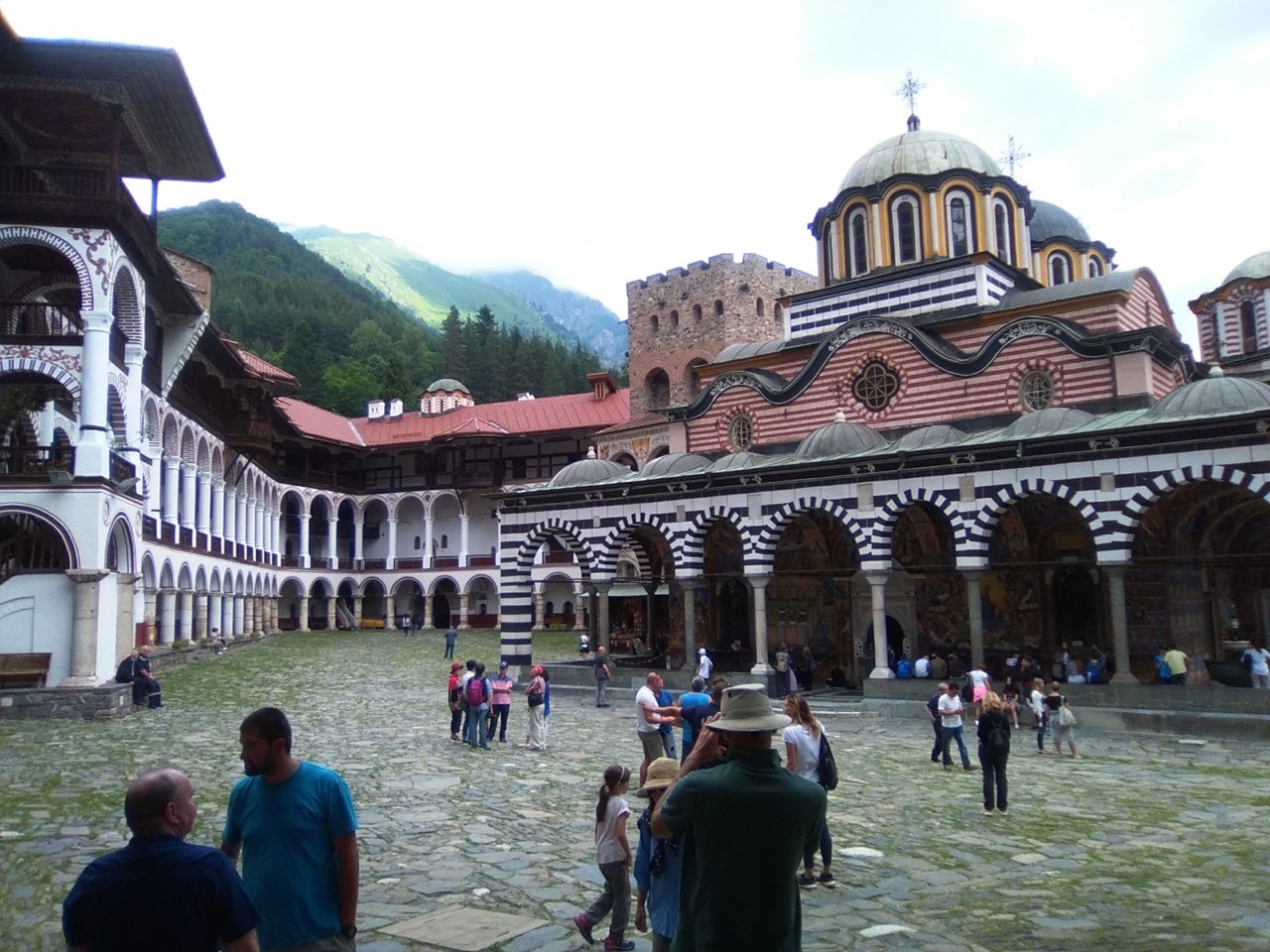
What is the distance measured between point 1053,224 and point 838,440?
15.3 m

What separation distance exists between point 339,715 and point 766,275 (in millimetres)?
35199

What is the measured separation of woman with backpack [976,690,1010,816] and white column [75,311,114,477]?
16.8 meters

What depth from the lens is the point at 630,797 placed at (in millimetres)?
11180

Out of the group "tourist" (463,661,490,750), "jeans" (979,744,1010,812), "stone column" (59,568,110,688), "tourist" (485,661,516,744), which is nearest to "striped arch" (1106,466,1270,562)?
"jeans" (979,744,1010,812)

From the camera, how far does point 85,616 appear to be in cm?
1977

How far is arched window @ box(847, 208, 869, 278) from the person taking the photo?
90.5 feet

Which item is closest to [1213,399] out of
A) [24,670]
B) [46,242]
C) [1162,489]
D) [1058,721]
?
[1162,489]

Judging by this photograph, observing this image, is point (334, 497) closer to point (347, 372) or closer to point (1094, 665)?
point (347, 372)

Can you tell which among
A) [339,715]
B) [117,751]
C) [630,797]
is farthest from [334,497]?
[630,797]

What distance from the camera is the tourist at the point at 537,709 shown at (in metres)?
14.3

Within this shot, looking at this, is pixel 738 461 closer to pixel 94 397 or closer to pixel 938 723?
pixel 938 723

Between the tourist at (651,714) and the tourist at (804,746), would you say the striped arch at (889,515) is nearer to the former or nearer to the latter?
the tourist at (651,714)

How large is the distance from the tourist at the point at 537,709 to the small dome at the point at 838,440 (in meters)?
9.54

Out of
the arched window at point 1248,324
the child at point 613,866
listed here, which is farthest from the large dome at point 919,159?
the child at point 613,866
